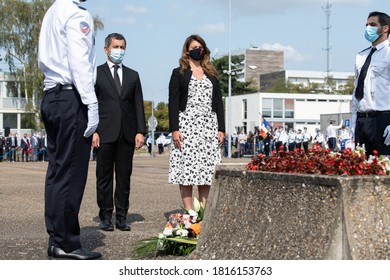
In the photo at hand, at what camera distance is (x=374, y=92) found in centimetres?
689

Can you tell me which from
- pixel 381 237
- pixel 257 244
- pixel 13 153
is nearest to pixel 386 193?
pixel 381 237

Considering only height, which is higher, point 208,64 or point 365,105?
point 208,64

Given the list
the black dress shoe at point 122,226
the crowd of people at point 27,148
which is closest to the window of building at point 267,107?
the crowd of people at point 27,148

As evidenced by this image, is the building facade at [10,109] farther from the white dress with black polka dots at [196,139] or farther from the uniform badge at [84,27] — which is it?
the uniform badge at [84,27]

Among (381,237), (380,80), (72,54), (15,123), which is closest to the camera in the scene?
(381,237)

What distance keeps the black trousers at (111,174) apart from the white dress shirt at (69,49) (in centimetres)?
234

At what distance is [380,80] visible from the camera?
689 cm

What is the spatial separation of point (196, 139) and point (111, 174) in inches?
41.3

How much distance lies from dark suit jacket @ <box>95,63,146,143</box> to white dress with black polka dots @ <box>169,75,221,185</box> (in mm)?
523

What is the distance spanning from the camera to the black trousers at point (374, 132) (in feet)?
22.3

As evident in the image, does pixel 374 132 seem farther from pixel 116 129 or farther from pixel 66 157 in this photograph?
pixel 66 157

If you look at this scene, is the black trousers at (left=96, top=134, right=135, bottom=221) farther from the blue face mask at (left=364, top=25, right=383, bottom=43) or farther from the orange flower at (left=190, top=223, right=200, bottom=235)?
the blue face mask at (left=364, top=25, right=383, bottom=43)
